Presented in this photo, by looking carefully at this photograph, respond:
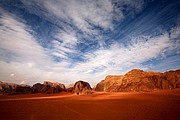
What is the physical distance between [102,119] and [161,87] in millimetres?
34270

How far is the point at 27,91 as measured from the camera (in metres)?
39.3

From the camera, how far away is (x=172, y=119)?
666cm

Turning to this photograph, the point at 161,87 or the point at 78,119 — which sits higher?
the point at 161,87

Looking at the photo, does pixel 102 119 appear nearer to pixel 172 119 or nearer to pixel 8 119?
pixel 172 119

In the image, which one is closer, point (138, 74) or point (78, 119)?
point (78, 119)

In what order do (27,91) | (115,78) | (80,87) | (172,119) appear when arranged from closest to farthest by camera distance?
(172,119), (80,87), (27,91), (115,78)

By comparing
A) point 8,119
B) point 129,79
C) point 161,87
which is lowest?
point 8,119

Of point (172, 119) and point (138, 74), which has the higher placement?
point (138, 74)

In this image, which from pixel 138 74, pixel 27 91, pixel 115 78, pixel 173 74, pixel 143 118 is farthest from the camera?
pixel 115 78

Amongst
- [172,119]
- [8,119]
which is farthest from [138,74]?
[8,119]

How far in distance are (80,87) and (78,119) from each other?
26.0 m

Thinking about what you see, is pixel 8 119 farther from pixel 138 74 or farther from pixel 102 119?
pixel 138 74

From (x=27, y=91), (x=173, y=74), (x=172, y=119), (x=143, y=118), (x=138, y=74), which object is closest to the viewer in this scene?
(x=172, y=119)

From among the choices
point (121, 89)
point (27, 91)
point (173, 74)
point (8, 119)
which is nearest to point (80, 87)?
point (121, 89)
